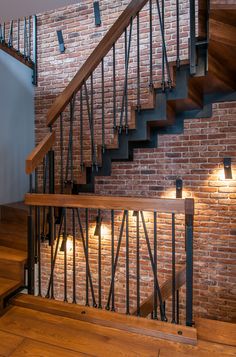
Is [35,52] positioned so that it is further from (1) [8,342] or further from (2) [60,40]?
(1) [8,342]

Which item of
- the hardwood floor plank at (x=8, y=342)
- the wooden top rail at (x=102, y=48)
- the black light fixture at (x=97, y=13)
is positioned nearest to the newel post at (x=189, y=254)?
the hardwood floor plank at (x=8, y=342)

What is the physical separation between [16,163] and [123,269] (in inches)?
81.9

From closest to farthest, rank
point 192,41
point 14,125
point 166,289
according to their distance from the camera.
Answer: point 192,41 → point 166,289 → point 14,125

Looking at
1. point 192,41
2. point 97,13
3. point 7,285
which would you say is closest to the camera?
point 7,285

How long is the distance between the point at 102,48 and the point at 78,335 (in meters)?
2.34

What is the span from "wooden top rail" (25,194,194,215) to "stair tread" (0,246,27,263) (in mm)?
507

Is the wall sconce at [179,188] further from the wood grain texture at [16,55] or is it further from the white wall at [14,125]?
the wood grain texture at [16,55]

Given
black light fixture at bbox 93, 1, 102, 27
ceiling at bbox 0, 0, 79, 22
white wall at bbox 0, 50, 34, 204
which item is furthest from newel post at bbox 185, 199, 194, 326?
black light fixture at bbox 93, 1, 102, 27

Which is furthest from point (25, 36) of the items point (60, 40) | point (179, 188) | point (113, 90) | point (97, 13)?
point (179, 188)

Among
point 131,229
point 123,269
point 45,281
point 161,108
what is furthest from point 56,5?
point 45,281

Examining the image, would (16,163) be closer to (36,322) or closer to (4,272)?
(4,272)

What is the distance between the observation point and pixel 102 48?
7.74 ft

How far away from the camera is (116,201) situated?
1.67 m

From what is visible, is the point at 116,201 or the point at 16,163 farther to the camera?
the point at 16,163
